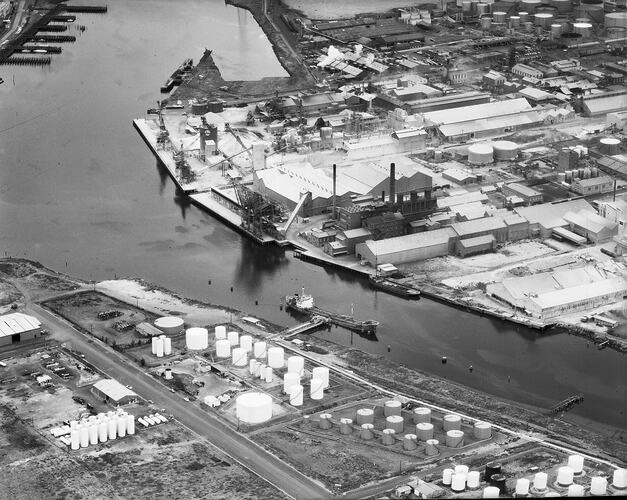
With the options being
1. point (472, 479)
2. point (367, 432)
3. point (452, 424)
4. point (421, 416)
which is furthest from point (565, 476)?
point (367, 432)

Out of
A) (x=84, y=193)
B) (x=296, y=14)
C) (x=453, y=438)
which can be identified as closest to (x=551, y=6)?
(x=296, y=14)

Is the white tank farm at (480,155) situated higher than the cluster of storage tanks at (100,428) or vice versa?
the white tank farm at (480,155)

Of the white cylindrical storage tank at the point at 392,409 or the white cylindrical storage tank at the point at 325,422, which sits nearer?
the white cylindrical storage tank at the point at 325,422

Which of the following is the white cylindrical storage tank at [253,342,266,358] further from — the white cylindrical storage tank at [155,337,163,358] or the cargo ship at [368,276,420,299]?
the cargo ship at [368,276,420,299]

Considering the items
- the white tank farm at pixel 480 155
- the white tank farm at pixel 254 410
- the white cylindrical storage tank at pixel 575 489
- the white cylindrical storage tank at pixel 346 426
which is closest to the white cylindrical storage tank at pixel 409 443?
the white cylindrical storage tank at pixel 346 426

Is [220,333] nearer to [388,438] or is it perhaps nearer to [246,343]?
[246,343]

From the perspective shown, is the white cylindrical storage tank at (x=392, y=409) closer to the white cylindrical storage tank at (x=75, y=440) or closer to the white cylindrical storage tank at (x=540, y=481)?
the white cylindrical storage tank at (x=540, y=481)

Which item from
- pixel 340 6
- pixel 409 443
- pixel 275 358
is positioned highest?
pixel 340 6
